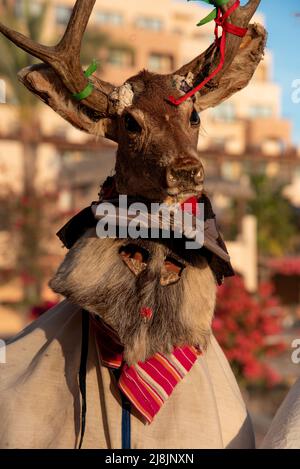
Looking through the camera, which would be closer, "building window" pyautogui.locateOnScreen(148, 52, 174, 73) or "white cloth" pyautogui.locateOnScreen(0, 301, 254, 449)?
"white cloth" pyautogui.locateOnScreen(0, 301, 254, 449)

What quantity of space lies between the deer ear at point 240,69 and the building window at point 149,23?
37.4 metres

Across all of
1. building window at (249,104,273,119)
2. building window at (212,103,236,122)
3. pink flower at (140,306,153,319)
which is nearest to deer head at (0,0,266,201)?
pink flower at (140,306,153,319)

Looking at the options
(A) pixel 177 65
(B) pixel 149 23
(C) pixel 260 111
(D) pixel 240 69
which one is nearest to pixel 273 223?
(A) pixel 177 65

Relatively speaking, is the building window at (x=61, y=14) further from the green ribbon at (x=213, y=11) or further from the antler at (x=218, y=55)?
the green ribbon at (x=213, y=11)

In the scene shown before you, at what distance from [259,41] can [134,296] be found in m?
1.57

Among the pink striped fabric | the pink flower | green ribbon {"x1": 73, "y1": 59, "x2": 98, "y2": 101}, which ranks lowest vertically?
the pink striped fabric

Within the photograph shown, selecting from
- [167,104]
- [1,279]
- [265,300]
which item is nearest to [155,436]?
[167,104]

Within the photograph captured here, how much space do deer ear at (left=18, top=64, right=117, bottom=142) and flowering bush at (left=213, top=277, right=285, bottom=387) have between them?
7.13m

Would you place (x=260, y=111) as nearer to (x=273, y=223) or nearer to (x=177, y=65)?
(x=177, y=65)

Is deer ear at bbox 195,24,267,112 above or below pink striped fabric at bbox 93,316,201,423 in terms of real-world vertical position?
above

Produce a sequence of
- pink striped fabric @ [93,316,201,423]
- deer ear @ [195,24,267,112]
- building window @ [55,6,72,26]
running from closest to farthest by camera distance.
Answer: pink striped fabric @ [93,316,201,423] → deer ear @ [195,24,267,112] → building window @ [55,6,72,26]

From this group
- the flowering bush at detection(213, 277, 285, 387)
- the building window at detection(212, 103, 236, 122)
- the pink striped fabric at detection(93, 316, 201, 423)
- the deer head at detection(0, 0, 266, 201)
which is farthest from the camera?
the building window at detection(212, 103, 236, 122)

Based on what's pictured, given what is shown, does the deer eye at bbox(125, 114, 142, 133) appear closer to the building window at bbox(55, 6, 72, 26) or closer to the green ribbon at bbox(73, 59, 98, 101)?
the green ribbon at bbox(73, 59, 98, 101)

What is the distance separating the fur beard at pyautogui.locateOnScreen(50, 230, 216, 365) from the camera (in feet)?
10.8
